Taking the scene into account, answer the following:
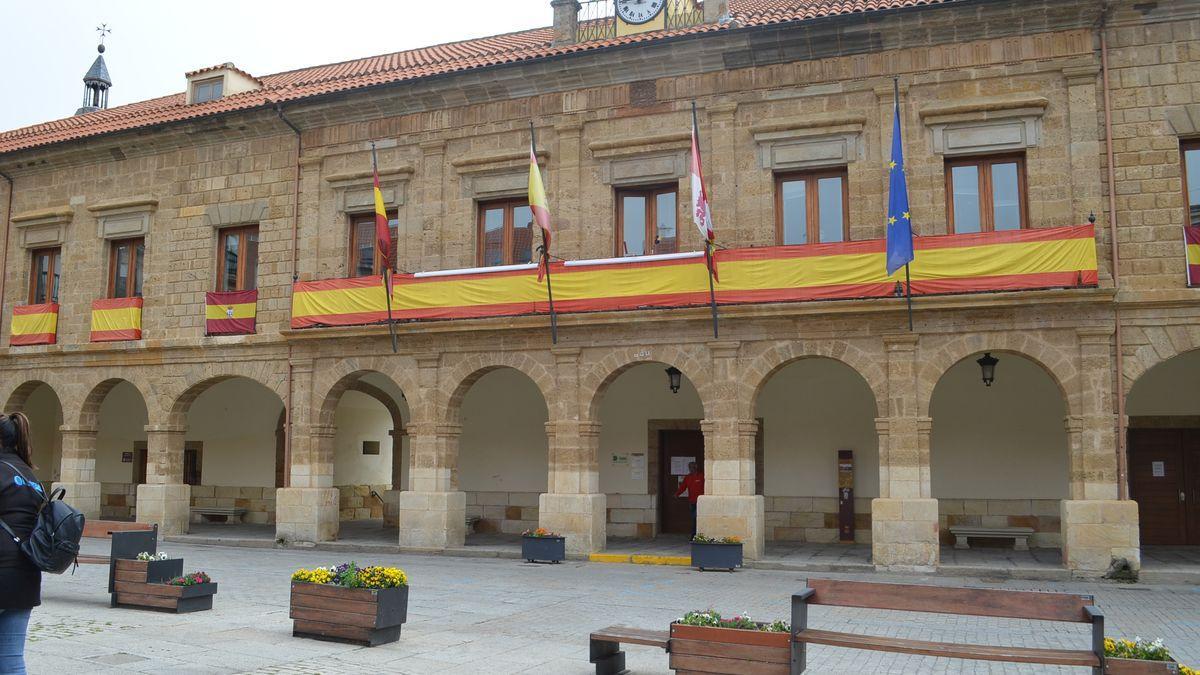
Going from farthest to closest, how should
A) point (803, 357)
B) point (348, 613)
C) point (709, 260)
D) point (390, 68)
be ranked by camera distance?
1. point (390, 68)
2. point (803, 357)
3. point (709, 260)
4. point (348, 613)

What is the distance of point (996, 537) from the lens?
15273 mm

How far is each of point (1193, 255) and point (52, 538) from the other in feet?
44.0

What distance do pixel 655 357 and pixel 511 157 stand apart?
4187 millimetres

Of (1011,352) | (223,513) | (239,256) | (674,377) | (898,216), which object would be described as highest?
(239,256)

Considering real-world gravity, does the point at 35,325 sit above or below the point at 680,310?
above

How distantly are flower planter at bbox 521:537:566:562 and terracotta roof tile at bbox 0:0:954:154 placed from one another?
24.8ft

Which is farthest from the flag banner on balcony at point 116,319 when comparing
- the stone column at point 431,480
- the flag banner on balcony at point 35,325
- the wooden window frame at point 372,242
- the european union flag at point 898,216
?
the european union flag at point 898,216

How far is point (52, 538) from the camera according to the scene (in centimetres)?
459

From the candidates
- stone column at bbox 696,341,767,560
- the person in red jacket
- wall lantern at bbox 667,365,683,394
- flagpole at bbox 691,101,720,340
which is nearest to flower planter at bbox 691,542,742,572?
stone column at bbox 696,341,767,560

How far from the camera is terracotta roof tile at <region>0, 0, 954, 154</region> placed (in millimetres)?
15219

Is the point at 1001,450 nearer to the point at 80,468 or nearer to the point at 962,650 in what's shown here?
the point at 962,650

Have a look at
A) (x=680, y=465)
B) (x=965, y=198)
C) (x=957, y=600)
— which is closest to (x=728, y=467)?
(x=680, y=465)

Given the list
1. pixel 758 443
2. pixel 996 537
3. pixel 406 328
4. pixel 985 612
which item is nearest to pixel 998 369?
pixel 996 537

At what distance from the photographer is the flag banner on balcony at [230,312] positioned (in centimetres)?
1822
